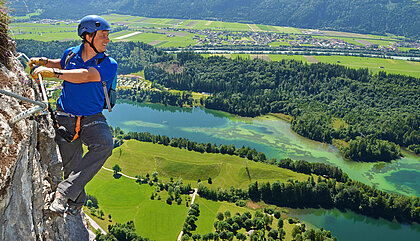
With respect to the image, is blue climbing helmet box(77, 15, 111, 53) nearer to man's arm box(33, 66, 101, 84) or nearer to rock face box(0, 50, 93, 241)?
man's arm box(33, 66, 101, 84)

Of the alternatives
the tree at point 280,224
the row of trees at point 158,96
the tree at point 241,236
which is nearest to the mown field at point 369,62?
the row of trees at point 158,96

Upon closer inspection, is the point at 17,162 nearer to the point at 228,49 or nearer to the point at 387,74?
the point at 387,74

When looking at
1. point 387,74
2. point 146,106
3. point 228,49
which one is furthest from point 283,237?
point 228,49

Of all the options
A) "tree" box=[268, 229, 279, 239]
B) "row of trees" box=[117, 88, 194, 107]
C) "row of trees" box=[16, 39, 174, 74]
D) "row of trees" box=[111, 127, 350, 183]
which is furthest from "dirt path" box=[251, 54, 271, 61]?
"tree" box=[268, 229, 279, 239]

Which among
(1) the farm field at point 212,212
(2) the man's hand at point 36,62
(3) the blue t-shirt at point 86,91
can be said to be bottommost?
(1) the farm field at point 212,212

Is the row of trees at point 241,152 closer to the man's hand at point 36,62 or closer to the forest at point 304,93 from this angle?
the forest at point 304,93

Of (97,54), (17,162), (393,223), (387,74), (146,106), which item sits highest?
(97,54)
